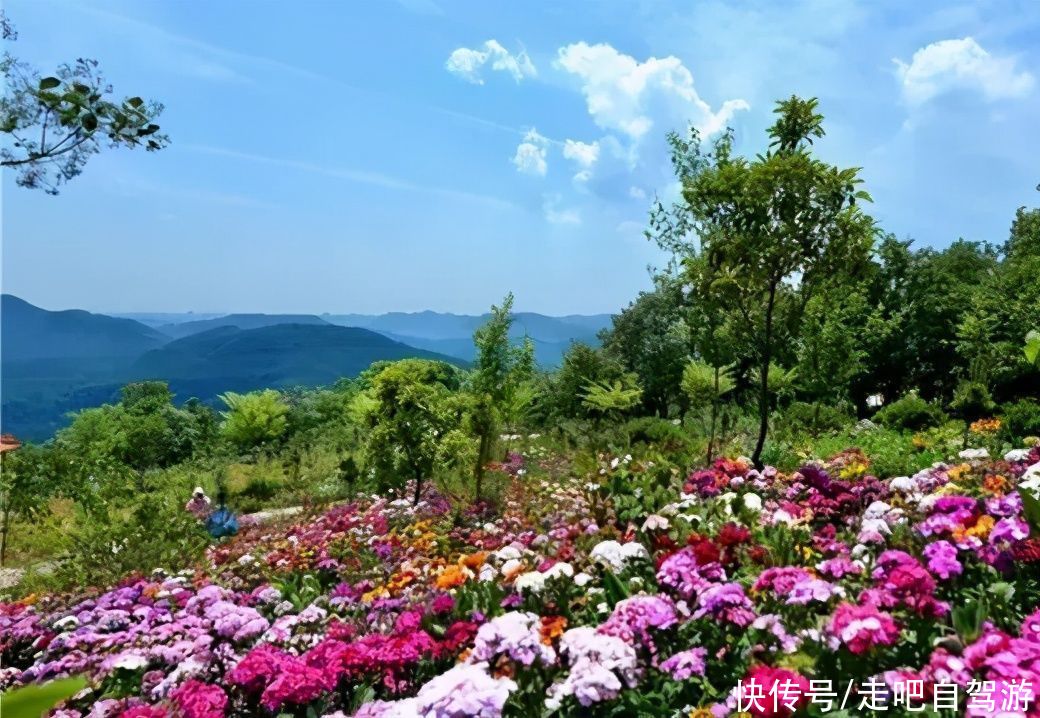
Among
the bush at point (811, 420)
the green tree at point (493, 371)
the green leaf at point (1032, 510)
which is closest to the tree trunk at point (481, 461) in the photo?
the green tree at point (493, 371)

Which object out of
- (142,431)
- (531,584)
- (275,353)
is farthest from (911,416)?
(275,353)

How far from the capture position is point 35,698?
0.50 m

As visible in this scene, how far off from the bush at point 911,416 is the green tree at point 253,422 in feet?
45.8

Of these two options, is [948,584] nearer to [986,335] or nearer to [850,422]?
[850,422]

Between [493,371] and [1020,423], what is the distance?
6.58 m

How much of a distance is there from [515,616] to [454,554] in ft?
10.9

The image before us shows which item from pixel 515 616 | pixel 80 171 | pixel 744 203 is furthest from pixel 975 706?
pixel 744 203

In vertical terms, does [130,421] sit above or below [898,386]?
below

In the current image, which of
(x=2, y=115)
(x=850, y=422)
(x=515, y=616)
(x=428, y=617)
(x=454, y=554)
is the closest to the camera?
(x=2, y=115)

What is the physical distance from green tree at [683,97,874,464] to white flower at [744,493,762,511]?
8.42 feet

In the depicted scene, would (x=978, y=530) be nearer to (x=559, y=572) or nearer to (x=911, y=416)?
(x=559, y=572)

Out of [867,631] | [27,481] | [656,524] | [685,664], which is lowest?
Result: [27,481]

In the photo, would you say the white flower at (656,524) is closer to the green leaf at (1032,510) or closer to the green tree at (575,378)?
the green leaf at (1032,510)

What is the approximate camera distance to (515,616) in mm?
3043
